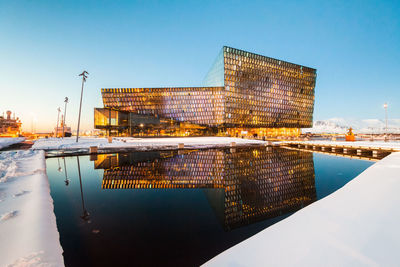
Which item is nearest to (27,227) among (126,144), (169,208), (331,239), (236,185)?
(169,208)

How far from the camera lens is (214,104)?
2874 inches

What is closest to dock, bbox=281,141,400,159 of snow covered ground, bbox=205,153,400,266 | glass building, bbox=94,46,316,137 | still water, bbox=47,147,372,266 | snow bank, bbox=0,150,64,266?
still water, bbox=47,147,372,266

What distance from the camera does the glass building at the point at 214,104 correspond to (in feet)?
227

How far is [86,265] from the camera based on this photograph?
381cm

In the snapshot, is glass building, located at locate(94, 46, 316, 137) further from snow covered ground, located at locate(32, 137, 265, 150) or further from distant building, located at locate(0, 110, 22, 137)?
distant building, located at locate(0, 110, 22, 137)

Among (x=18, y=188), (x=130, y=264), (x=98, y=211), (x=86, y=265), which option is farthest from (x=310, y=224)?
(x=18, y=188)

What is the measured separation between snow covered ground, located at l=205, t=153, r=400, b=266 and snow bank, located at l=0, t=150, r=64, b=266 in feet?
10.6

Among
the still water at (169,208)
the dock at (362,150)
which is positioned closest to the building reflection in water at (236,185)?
the still water at (169,208)

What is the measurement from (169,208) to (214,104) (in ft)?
223

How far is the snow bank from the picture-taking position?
11.1 ft

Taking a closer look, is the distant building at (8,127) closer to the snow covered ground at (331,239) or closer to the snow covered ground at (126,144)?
the snow covered ground at (126,144)

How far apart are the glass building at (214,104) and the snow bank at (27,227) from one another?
63366 millimetres

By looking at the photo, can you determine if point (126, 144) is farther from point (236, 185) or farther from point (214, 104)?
point (214, 104)

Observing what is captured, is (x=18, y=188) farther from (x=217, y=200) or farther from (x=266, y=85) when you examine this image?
(x=266, y=85)
